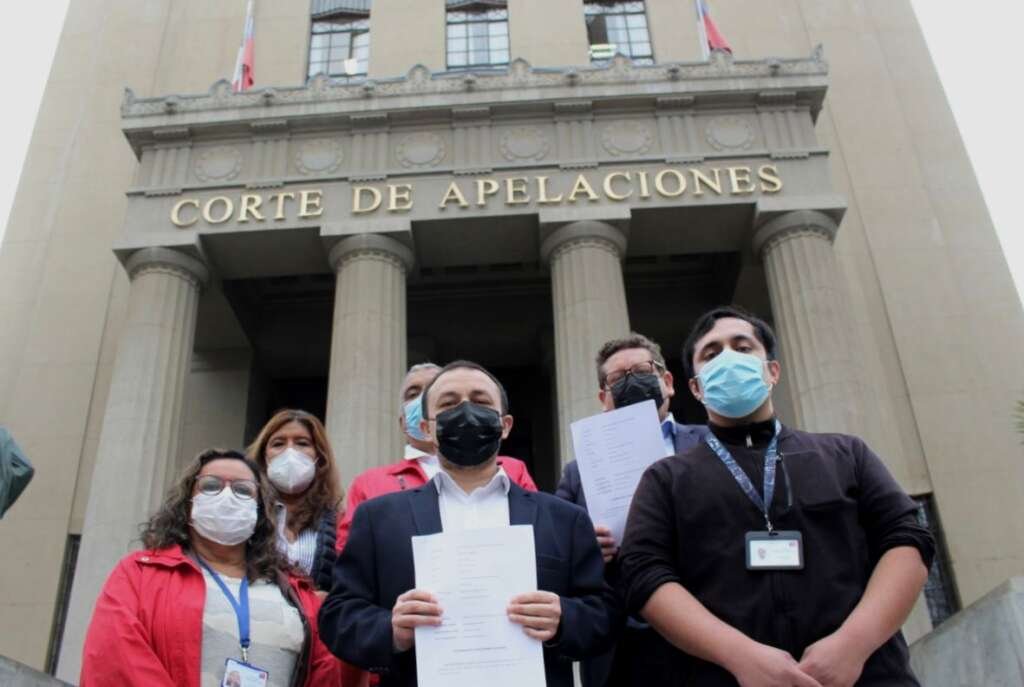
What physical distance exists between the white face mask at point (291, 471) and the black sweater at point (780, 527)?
9.06 feet

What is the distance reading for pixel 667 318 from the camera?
67.9 feet

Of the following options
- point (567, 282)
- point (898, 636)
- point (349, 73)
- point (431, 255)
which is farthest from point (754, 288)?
point (898, 636)

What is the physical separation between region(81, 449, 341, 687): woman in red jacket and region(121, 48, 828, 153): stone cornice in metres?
13.6

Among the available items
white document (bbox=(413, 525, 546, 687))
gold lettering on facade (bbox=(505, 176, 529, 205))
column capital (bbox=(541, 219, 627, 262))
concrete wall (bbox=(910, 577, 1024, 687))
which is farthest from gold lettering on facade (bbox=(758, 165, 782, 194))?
white document (bbox=(413, 525, 546, 687))

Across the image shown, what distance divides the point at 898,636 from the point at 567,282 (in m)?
13.0

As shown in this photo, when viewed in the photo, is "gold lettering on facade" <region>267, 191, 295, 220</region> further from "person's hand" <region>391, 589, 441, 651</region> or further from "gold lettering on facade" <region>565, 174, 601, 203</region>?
"person's hand" <region>391, 589, 441, 651</region>

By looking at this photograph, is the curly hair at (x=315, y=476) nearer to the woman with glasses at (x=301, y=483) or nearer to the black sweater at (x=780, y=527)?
the woman with glasses at (x=301, y=483)

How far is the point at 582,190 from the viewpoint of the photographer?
1708 cm

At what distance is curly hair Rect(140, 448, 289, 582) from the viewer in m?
4.83

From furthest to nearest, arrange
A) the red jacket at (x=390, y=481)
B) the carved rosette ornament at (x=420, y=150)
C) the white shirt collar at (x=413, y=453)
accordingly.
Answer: the carved rosette ornament at (x=420, y=150), the white shirt collar at (x=413, y=453), the red jacket at (x=390, y=481)

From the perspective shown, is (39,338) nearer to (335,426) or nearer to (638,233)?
(335,426)

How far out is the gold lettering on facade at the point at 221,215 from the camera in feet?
56.4

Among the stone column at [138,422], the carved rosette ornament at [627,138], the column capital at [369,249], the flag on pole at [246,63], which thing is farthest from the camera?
the flag on pole at [246,63]

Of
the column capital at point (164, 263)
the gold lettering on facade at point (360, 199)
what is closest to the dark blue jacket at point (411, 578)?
the gold lettering on facade at point (360, 199)
